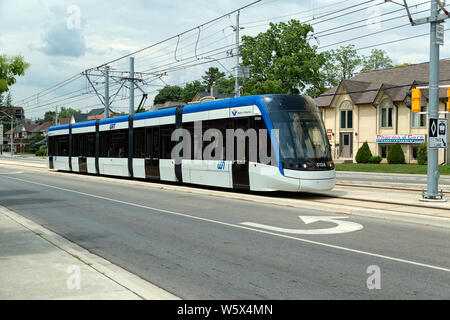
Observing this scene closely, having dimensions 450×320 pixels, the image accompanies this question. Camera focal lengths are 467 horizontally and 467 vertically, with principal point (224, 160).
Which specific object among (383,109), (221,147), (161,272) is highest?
(383,109)

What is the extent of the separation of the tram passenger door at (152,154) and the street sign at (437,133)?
1186 cm

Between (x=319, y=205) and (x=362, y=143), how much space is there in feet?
125

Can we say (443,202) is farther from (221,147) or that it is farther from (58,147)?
(58,147)

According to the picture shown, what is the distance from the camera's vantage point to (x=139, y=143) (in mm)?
22922

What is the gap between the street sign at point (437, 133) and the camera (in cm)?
1342

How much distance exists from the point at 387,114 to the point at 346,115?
16.8 feet

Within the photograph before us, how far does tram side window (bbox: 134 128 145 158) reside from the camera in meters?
22.6

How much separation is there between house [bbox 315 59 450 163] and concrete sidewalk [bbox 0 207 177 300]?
119 feet

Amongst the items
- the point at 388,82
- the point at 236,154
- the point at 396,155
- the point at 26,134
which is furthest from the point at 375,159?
the point at 26,134

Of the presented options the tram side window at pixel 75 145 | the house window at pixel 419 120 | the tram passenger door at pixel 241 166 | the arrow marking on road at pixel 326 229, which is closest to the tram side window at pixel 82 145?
the tram side window at pixel 75 145

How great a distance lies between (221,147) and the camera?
17.0 meters

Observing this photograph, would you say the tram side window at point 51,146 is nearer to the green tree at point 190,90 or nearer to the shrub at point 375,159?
the shrub at point 375,159

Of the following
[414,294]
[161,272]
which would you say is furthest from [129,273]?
[414,294]

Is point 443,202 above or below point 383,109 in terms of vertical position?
below
